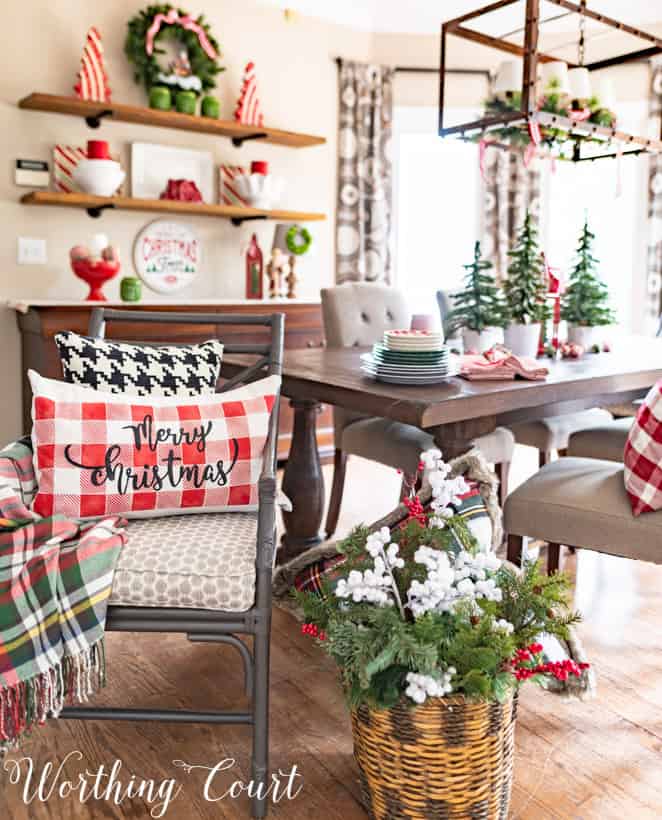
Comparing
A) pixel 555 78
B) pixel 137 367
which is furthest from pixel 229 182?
pixel 137 367

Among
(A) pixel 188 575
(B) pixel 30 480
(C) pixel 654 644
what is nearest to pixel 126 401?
(B) pixel 30 480

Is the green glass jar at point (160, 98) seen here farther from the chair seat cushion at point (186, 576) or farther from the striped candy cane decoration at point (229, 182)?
the chair seat cushion at point (186, 576)

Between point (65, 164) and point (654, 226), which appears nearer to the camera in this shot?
point (65, 164)

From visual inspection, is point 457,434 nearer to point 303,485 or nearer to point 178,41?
point 303,485

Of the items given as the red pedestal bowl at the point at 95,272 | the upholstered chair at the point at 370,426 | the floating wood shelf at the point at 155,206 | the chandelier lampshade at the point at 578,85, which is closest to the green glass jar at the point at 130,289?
the red pedestal bowl at the point at 95,272

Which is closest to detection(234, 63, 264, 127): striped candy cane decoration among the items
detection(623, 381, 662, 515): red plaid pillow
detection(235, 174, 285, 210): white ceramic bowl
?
detection(235, 174, 285, 210): white ceramic bowl

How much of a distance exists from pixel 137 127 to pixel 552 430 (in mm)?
2688

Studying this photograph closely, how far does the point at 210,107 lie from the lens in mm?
4219

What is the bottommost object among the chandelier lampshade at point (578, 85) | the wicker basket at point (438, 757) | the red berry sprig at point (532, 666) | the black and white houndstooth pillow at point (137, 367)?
the wicker basket at point (438, 757)

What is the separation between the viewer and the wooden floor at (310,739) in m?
1.55

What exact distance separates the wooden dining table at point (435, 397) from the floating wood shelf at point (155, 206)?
158 cm

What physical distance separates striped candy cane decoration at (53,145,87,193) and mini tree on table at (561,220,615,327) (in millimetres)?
2491

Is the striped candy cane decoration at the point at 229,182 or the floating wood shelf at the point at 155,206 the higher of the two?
the striped candy cane decoration at the point at 229,182

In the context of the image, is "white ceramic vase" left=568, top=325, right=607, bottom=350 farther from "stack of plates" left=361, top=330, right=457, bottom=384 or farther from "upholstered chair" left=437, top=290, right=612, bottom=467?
"stack of plates" left=361, top=330, right=457, bottom=384
